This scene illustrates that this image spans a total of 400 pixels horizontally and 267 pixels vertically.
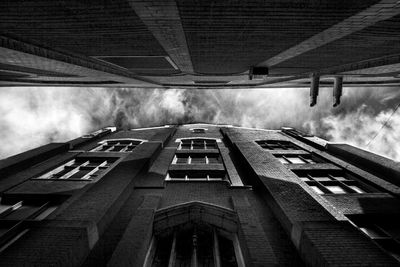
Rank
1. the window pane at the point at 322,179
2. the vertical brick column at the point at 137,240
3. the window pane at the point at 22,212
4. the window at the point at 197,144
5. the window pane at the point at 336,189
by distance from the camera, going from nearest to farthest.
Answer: the vertical brick column at the point at 137,240, the window pane at the point at 22,212, the window pane at the point at 336,189, the window pane at the point at 322,179, the window at the point at 197,144

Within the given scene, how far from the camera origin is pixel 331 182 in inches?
344

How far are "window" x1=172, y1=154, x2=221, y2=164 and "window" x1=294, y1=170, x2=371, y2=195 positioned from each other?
14.6 feet

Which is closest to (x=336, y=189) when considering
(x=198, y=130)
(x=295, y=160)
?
(x=295, y=160)

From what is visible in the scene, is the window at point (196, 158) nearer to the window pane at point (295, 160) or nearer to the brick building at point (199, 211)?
the brick building at point (199, 211)

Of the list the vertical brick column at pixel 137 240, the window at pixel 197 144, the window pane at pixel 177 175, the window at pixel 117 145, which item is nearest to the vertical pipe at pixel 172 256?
the vertical brick column at pixel 137 240

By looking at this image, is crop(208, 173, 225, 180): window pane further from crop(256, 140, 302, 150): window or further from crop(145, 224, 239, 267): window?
crop(256, 140, 302, 150): window

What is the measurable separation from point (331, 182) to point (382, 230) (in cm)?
297

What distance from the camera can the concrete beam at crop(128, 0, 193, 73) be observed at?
342 centimetres

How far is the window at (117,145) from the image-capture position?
43.8 feet

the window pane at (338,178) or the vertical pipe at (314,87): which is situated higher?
the vertical pipe at (314,87)

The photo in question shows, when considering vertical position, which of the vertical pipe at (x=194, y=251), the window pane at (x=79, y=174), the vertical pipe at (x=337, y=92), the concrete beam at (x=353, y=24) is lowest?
the vertical pipe at (x=194, y=251)

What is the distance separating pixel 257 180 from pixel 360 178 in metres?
4.73

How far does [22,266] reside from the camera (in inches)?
153

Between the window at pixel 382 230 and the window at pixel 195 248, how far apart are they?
12.2 feet
